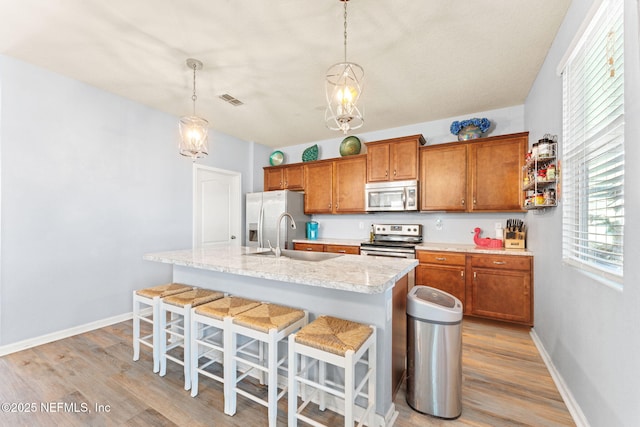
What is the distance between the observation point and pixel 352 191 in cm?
420

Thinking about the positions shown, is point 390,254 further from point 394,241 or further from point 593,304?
point 593,304

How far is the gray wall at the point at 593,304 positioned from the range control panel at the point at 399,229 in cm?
146

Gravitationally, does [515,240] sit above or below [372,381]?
above

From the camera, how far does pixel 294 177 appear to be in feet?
15.6

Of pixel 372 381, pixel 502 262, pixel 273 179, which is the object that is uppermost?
pixel 273 179

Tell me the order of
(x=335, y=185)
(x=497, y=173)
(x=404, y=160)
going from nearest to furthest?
(x=497, y=173), (x=404, y=160), (x=335, y=185)

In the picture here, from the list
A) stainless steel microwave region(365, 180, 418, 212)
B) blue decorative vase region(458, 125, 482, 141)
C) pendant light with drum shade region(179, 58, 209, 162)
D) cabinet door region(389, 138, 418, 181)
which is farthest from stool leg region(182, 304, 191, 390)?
blue decorative vase region(458, 125, 482, 141)

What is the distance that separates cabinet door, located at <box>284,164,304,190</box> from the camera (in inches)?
185

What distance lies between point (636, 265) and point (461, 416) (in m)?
1.28

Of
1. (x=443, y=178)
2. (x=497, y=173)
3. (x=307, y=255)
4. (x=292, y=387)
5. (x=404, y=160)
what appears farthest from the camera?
(x=404, y=160)

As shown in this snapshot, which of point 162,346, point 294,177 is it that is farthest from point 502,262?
point 162,346

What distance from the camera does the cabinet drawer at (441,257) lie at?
125 inches

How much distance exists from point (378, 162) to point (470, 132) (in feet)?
3.95

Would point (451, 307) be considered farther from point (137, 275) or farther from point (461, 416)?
point (137, 275)
